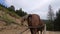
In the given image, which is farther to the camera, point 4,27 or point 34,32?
point 4,27

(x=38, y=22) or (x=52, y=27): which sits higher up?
(x=38, y=22)

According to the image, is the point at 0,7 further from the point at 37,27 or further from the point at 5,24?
the point at 37,27

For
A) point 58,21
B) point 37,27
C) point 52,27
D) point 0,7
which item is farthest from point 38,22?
point 58,21

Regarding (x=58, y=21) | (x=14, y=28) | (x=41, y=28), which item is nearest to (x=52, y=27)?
(x=58, y=21)

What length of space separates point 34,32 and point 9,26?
3.28 m

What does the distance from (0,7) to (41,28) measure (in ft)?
12.6

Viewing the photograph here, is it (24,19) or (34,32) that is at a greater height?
(24,19)

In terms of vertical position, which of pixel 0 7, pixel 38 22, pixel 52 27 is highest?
pixel 0 7

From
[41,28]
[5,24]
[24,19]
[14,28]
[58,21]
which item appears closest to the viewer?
[24,19]

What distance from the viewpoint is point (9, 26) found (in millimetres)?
8867

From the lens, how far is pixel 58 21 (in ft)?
85.1

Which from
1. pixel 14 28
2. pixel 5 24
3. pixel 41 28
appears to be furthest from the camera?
pixel 14 28

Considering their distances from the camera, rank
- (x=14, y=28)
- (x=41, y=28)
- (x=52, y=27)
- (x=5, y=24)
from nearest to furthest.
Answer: (x=41, y=28) < (x=5, y=24) < (x=14, y=28) < (x=52, y=27)

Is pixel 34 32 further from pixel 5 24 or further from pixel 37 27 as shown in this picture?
pixel 5 24
